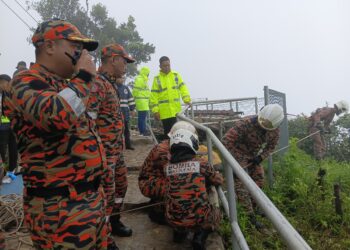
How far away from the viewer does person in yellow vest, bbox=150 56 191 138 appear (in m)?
6.52

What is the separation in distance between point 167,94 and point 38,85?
487cm

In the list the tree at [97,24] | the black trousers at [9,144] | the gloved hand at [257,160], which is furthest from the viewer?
the tree at [97,24]

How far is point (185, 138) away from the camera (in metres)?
3.12

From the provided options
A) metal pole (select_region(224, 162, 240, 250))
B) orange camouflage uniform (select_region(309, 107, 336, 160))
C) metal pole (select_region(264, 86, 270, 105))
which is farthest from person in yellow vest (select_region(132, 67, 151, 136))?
metal pole (select_region(224, 162, 240, 250))

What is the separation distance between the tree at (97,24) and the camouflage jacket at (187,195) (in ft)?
71.9

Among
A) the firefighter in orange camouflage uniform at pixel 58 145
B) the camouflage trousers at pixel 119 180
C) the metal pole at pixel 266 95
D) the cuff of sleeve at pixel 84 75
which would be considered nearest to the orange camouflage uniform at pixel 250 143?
the metal pole at pixel 266 95

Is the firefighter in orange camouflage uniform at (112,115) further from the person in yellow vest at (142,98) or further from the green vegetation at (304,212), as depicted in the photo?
the person in yellow vest at (142,98)

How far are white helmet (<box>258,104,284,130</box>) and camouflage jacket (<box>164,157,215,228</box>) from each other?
192 centimetres

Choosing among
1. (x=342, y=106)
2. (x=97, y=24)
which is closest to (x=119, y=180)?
Result: (x=342, y=106)

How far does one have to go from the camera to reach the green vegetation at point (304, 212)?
4.30 metres

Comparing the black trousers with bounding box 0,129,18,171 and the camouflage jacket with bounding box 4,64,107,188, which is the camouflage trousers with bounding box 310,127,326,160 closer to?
the black trousers with bounding box 0,129,18,171

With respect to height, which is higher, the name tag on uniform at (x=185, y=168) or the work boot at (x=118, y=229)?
the name tag on uniform at (x=185, y=168)

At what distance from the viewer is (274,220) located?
1.32 metres

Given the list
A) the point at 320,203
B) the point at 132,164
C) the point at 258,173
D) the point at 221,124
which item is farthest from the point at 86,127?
the point at 221,124
